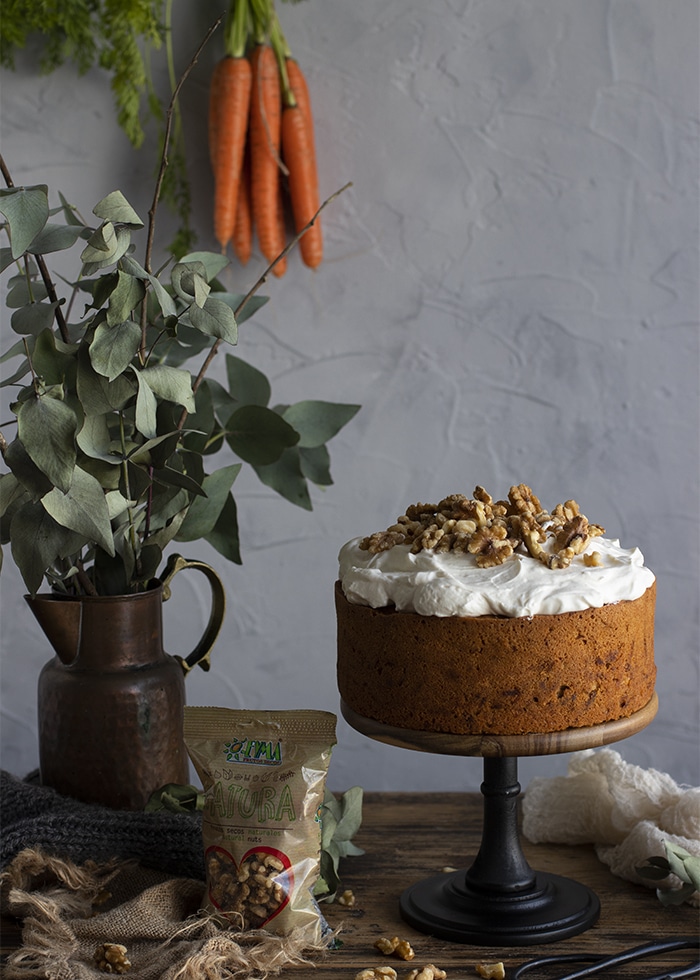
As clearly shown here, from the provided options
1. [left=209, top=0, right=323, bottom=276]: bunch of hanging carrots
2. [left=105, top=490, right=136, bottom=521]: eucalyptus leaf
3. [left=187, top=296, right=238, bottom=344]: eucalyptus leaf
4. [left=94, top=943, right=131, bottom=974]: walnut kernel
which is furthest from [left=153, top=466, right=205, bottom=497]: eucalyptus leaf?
[left=209, top=0, right=323, bottom=276]: bunch of hanging carrots

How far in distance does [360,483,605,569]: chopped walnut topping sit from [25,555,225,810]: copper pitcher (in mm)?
254

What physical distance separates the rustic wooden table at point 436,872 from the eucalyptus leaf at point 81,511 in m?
0.40

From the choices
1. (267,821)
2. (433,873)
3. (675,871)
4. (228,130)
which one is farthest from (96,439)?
(228,130)

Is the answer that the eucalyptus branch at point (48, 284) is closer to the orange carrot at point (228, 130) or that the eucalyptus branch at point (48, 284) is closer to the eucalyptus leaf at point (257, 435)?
the eucalyptus leaf at point (257, 435)

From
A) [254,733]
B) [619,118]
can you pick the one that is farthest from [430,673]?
[619,118]

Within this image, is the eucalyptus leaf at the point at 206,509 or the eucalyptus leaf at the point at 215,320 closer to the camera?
the eucalyptus leaf at the point at 215,320

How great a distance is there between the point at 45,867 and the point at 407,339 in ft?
4.15

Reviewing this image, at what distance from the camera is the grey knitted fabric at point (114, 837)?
39.4 inches

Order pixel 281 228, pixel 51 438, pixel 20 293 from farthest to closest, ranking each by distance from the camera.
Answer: pixel 281 228 < pixel 20 293 < pixel 51 438

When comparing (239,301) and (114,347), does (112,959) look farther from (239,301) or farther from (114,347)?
(239,301)

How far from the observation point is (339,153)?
6.41 feet

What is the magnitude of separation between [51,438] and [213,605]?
0.36 meters

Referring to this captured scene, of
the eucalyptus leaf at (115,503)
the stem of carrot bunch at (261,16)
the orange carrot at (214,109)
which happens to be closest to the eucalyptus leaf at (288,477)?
the eucalyptus leaf at (115,503)

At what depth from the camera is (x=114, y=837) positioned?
100 centimetres
